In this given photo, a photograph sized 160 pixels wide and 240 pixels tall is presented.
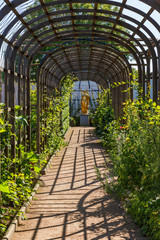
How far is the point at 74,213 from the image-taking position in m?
4.88

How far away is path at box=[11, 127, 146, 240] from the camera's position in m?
4.07

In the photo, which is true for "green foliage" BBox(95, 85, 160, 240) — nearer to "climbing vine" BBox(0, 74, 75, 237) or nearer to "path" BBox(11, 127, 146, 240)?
"path" BBox(11, 127, 146, 240)

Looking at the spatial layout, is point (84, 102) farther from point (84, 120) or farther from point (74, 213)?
point (74, 213)

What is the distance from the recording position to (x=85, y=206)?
5188mm

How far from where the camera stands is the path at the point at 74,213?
407cm

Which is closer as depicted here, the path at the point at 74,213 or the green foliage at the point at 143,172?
the green foliage at the point at 143,172

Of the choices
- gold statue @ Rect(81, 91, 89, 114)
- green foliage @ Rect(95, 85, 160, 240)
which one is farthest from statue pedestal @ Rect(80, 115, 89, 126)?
green foliage @ Rect(95, 85, 160, 240)

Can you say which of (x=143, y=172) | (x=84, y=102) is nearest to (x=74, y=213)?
(x=143, y=172)

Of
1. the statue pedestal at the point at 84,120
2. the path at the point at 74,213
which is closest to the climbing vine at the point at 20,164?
the path at the point at 74,213

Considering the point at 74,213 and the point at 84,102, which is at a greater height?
the point at 84,102

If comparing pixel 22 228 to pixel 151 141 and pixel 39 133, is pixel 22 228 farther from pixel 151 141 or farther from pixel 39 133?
pixel 39 133

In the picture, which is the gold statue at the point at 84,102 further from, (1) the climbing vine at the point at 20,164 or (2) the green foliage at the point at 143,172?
(2) the green foliage at the point at 143,172

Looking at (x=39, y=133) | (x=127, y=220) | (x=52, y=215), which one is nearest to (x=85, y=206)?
(x=52, y=215)

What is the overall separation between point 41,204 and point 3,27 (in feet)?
8.31
